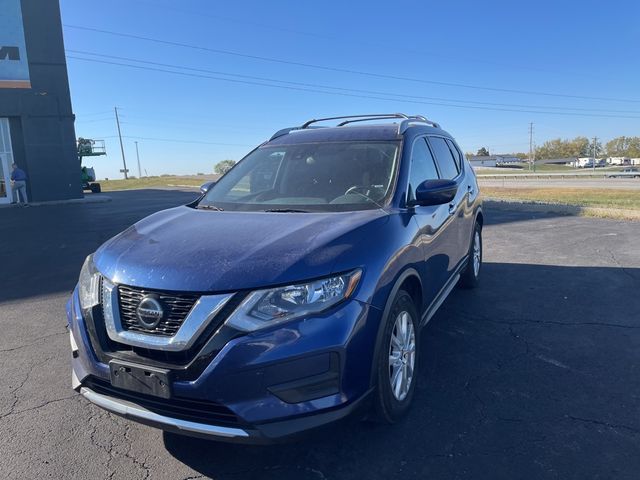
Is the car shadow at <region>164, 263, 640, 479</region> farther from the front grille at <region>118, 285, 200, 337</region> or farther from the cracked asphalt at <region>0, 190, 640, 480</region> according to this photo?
the front grille at <region>118, 285, 200, 337</region>

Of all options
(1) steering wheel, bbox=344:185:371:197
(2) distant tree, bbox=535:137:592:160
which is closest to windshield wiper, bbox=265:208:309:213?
(1) steering wheel, bbox=344:185:371:197

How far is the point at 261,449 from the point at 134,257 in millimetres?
1314

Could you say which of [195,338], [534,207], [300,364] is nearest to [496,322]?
[300,364]

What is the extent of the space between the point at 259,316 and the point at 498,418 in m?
1.77

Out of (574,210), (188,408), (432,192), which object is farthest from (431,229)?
(574,210)

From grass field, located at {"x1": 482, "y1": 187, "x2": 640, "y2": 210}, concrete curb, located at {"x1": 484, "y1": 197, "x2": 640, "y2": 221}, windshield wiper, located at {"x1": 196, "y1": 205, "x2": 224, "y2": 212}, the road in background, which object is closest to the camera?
windshield wiper, located at {"x1": 196, "y1": 205, "x2": 224, "y2": 212}

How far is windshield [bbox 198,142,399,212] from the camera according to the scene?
3.48 m

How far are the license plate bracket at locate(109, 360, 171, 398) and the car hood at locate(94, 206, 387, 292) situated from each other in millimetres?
399

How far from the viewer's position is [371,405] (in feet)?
8.86

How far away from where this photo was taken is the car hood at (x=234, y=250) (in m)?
2.36

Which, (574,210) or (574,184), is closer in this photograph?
(574,210)

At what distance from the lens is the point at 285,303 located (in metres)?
2.33

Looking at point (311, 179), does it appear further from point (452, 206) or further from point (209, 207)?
point (452, 206)

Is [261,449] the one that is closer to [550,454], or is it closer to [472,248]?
[550,454]
